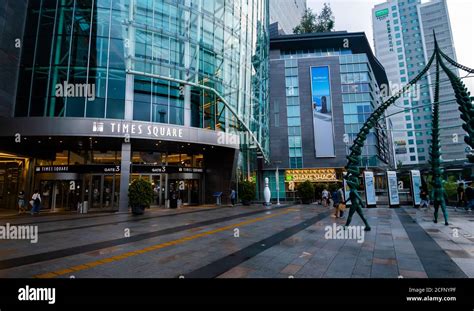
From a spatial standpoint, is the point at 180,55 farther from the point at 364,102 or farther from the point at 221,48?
the point at 364,102

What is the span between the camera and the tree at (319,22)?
2254 inches

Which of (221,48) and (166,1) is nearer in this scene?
(166,1)

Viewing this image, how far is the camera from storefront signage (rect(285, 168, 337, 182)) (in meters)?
39.5

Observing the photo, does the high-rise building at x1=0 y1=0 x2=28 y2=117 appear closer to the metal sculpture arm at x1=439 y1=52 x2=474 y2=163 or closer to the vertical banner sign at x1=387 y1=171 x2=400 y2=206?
the metal sculpture arm at x1=439 y1=52 x2=474 y2=163

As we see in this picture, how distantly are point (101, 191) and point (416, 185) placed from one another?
27.0 metres

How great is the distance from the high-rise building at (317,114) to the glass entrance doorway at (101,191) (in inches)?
998

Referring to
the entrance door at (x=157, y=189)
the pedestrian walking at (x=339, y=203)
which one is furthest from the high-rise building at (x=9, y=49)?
the pedestrian walking at (x=339, y=203)

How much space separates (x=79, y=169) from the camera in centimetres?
2038

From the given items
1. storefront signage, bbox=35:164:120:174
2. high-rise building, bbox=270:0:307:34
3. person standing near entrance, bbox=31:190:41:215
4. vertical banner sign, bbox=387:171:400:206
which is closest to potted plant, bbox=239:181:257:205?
storefront signage, bbox=35:164:120:174

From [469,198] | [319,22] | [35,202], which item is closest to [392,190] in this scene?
[469,198]

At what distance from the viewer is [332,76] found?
4197 cm

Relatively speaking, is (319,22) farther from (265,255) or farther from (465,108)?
(265,255)

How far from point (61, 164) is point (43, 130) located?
6.26 m
